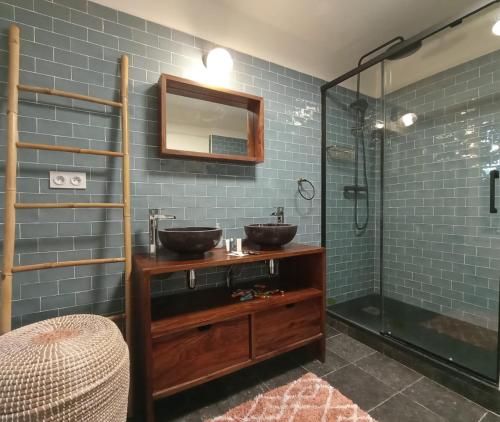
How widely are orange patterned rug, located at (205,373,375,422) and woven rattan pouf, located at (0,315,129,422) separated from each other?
627mm

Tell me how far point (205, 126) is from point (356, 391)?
195cm

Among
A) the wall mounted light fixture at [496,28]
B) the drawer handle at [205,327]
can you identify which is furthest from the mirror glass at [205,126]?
the wall mounted light fixture at [496,28]

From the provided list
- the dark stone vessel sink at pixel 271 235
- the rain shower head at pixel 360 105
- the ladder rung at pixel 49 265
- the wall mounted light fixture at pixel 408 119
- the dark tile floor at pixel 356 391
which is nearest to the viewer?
the ladder rung at pixel 49 265

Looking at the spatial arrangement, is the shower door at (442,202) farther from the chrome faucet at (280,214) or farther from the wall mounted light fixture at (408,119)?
the chrome faucet at (280,214)

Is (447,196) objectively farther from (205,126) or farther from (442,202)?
(205,126)

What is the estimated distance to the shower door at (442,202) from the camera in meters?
1.95

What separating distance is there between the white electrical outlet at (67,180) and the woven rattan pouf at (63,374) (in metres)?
0.72

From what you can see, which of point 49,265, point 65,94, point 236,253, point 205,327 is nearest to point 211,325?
point 205,327

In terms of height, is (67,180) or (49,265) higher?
(67,180)

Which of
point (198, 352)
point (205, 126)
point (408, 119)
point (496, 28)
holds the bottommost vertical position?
point (198, 352)

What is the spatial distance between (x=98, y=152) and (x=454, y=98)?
274cm

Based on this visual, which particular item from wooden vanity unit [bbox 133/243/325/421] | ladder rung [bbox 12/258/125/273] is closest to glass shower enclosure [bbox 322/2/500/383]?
wooden vanity unit [bbox 133/243/325/421]

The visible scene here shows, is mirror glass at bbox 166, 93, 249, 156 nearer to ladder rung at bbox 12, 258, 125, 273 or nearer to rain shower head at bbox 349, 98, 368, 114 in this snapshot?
ladder rung at bbox 12, 258, 125, 273

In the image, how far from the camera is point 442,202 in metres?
2.27
